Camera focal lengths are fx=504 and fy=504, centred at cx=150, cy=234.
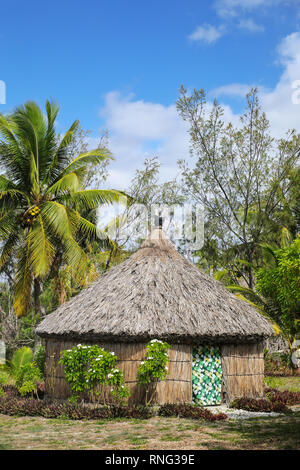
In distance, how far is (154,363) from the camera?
37.1 feet

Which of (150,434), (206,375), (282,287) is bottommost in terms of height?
(150,434)

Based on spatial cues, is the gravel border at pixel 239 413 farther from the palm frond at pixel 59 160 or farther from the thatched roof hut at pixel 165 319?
the palm frond at pixel 59 160

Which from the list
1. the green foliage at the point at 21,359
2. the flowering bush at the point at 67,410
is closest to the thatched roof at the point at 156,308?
the flowering bush at the point at 67,410

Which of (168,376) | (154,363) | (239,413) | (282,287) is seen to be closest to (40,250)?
(168,376)

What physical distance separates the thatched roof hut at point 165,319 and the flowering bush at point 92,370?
44 cm

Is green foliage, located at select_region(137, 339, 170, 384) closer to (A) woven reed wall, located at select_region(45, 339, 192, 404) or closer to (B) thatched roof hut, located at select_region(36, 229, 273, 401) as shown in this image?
(B) thatched roof hut, located at select_region(36, 229, 273, 401)

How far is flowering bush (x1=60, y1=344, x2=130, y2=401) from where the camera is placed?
455 inches

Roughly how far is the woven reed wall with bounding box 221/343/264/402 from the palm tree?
20.3ft

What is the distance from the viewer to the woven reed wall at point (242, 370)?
517 inches

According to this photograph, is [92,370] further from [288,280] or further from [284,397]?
[288,280]

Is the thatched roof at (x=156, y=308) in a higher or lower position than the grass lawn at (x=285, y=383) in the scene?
higher

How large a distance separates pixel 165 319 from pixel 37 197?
26.0 ft

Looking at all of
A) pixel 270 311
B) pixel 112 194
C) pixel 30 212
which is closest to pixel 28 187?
pixel 30 212
